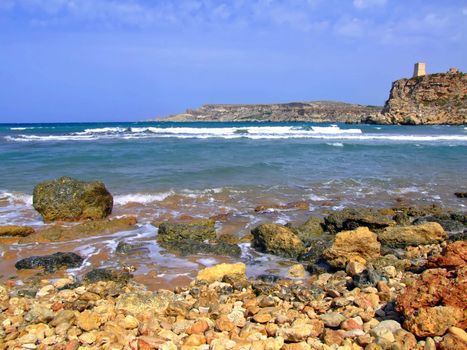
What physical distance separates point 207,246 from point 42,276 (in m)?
2.49

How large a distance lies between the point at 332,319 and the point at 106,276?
3056 mm

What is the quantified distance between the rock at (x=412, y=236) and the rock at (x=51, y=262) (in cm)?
495

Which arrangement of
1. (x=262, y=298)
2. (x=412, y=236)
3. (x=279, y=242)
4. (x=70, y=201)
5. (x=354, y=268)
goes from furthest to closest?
(x=70, y=201) < (x=412, y=236) < (x=279, y=242) < (x=354, y=268) < (x=262, y=298)

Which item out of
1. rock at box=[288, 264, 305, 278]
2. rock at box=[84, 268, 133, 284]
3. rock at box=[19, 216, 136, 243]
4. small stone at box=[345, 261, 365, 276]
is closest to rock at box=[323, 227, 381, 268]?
small stone at box=[345, 261, 365, 276]

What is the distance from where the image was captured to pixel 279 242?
6.74 metres

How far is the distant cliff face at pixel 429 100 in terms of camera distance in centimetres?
6856

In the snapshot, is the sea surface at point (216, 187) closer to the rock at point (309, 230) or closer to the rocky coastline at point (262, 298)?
the rocky coastline at point (262, 298)

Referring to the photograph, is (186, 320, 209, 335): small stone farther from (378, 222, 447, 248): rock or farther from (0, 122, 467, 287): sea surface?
(378, 222, 447, 248): rock

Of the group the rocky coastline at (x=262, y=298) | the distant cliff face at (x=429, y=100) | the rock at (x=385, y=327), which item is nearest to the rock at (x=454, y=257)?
the rocky coastline at (x=262, y=298)

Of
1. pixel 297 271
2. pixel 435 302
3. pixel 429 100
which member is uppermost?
pixel 429 100

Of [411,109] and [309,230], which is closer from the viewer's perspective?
[309,230]

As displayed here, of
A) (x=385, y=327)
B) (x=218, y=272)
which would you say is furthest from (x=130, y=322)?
(x=385, y=327)

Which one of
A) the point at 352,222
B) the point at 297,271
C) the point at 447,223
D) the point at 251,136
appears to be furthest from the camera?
the point at 251,136

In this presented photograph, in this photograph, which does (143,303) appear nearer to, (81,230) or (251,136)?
(81,230)
